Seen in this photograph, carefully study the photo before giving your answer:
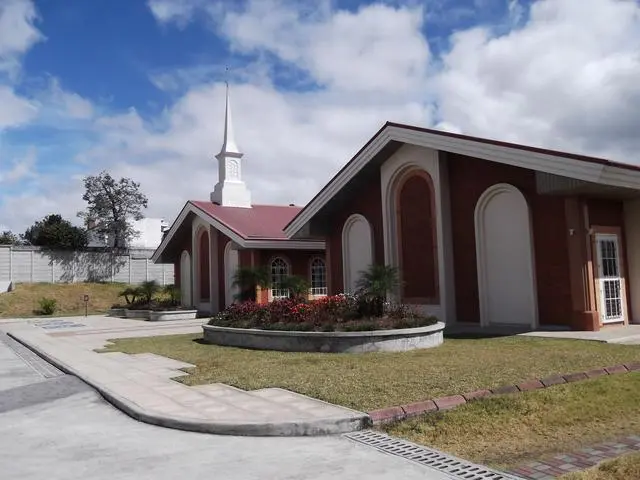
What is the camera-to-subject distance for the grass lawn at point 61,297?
1490 inches

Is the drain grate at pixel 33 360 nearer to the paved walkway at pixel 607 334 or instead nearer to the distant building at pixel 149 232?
the paved walkway at pixel 607 334

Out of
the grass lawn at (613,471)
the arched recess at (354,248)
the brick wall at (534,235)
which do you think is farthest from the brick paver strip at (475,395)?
the arched recess at (354,248)

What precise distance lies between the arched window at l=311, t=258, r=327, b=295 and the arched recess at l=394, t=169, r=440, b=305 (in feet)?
35.0

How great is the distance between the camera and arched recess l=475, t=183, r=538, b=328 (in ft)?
49.2

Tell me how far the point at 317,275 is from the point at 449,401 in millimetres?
21724

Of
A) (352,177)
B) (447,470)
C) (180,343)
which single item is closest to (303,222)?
(352,177)

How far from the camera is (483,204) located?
630 inches

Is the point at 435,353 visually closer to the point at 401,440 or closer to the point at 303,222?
the point at 401,440

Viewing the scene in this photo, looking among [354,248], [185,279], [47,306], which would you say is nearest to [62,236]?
[47,306]

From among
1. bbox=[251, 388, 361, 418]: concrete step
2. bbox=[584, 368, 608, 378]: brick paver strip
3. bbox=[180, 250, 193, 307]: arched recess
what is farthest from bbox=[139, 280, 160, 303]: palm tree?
bbox=[584, 368, 608, 378]: brick paver strip

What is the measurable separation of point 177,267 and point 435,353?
25960 millimetres

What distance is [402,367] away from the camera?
9.77m

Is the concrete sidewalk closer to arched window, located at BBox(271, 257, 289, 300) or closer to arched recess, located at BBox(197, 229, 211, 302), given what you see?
arched window, located at BBox(271, 257, 289, 300)

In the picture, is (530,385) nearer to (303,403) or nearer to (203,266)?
(303,403)
